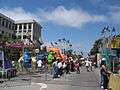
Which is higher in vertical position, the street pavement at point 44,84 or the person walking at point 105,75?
the person walking at point 105,75

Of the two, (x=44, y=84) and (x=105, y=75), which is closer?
(x=105, y=75)

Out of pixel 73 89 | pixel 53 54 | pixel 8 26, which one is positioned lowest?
pixel 73 89

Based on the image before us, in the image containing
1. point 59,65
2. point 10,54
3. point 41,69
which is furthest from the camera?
point 10,54

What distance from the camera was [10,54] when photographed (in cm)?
4725

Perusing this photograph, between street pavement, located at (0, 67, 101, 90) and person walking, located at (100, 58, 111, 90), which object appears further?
person walking, located at (100, 58, 111, 90)

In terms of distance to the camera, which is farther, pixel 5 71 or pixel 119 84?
pixel 5 71

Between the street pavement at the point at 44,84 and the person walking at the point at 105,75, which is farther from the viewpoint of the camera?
the person walking at the point at 105,75

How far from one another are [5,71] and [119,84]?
9.20m

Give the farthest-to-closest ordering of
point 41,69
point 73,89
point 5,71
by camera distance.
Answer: point 41,69
point 5,71
point 73,89

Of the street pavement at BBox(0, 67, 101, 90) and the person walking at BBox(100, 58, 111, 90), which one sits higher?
the person walking at BBox(100, 58, 111, 90)

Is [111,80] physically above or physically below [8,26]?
below

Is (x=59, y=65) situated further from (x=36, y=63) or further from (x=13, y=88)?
(x=13, y=88)

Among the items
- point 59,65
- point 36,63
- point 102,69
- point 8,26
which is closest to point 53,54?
point 36,63

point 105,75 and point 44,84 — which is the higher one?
point 105,75
